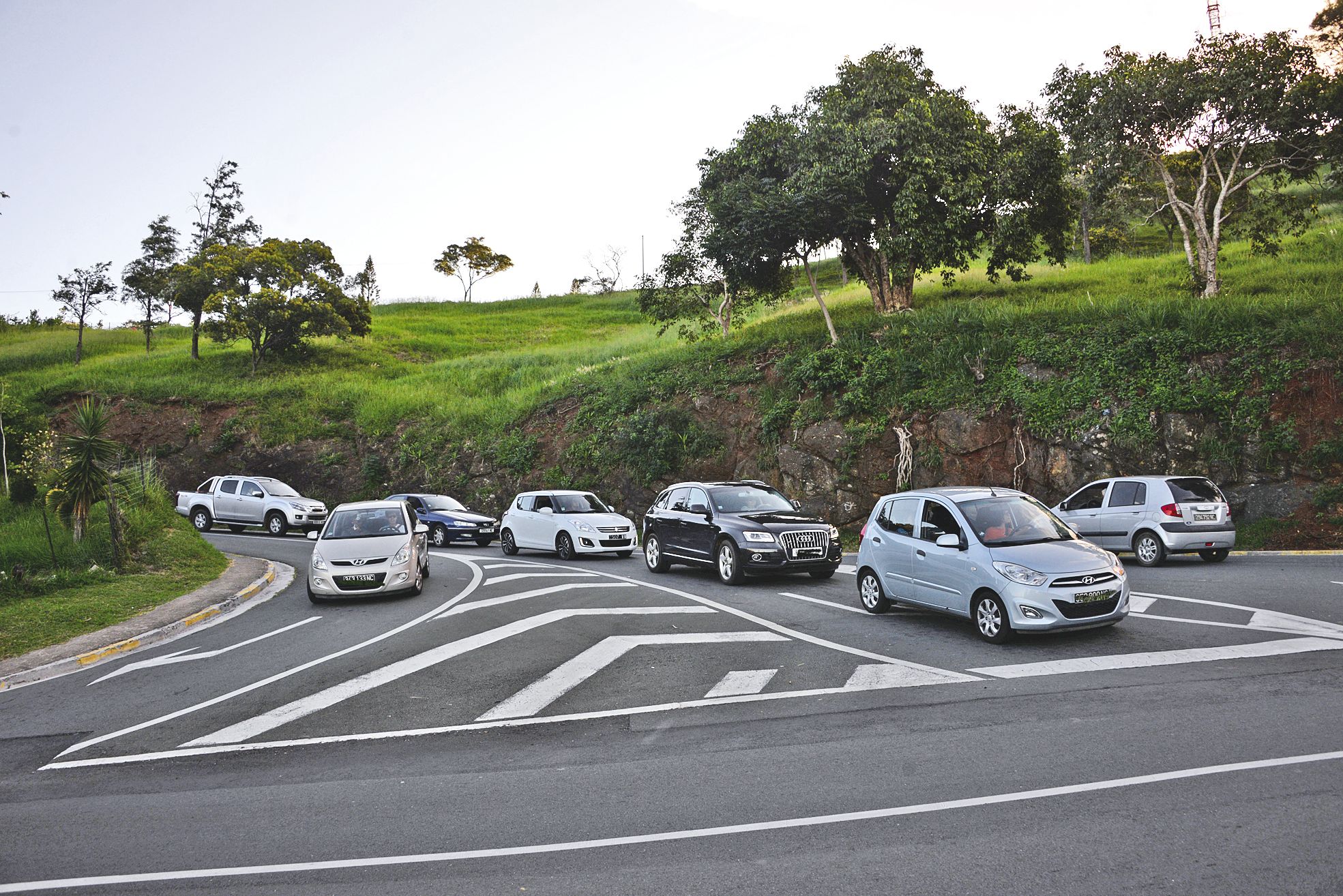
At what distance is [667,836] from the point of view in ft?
15.3

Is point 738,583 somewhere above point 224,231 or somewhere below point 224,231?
below

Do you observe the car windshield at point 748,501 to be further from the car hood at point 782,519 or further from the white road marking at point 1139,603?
the white road marking at point 1139,603

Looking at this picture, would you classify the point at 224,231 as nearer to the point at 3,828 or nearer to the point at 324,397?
the point at 324,397

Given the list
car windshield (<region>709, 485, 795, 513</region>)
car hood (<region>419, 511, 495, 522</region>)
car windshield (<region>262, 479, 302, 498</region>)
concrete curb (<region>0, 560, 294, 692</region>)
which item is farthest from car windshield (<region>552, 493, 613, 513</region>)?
car windshield (<region>262, 479, 302, 498</region>)

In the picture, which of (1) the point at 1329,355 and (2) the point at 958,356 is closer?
(1) the point at 1329,355

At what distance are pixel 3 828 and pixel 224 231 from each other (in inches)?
2674

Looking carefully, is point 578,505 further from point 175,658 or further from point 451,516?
point 175,658

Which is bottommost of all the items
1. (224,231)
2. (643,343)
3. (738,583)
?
(738,583)

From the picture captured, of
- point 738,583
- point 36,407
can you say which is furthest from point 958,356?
point 36,407

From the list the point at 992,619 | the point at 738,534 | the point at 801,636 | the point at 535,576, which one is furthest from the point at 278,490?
the point at 992,619

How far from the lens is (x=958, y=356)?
76.0 ft

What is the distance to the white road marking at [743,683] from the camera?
788 centimetres

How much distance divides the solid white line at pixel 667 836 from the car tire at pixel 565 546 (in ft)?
50.9

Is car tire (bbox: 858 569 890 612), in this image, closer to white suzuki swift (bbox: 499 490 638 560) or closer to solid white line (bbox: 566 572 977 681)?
solid white line (bbox: 566 572 977 681)
